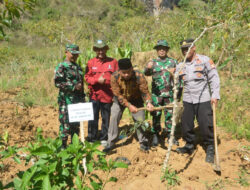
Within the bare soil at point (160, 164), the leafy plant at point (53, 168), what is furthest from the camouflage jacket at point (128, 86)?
the leafy plant at point (53, 168)

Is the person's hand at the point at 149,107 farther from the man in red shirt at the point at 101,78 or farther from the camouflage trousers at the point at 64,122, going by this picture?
the camouflage trousers at the point at 64,122

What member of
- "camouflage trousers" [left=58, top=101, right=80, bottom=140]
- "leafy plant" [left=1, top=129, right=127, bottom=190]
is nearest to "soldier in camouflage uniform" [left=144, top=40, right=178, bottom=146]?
"camouflage trousers" [left=58, top=101, right=80, bottom=140]

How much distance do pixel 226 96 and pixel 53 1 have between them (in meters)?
31.3

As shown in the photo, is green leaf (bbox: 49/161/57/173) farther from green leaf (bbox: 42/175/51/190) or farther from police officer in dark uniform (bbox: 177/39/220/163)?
police officer in dark uniform (bbox: 177/39/220/163)

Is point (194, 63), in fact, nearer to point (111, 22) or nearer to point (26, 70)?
point (26, 70)

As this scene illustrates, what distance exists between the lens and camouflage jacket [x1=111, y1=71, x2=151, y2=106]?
10.1ft

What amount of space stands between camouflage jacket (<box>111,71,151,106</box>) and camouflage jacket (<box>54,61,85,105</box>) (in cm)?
55

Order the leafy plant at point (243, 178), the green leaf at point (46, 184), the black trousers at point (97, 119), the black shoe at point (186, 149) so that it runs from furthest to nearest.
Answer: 1. the black trousers at point (97, 119)
2. the black shoe at point (186, 149)
3. the leafy plant at point (243, 178)
4. the green leaf at point (46, 184)

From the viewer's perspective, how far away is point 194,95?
2.94 m

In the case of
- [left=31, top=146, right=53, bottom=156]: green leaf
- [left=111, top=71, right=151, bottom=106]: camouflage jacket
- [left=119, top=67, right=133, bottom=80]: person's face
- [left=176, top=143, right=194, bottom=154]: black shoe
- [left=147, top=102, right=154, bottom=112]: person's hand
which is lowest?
[left=176, top=143, right=194, bottom=154]: black shoe

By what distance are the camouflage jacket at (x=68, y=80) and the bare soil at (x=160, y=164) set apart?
1006 millimetres

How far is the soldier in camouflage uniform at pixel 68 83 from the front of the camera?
304cm

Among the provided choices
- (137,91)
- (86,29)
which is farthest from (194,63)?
(86,29)

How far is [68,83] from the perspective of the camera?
3.07 metres
